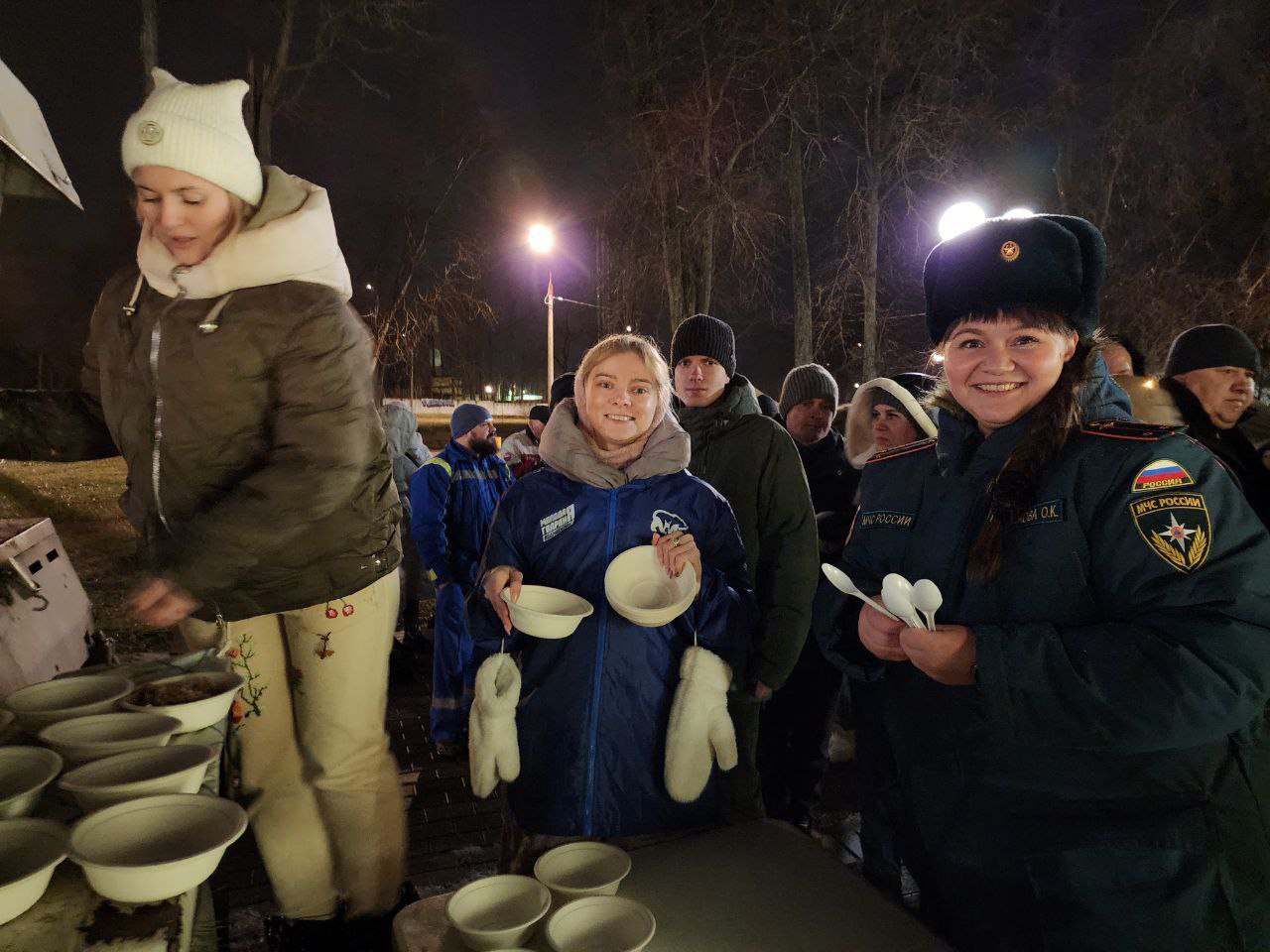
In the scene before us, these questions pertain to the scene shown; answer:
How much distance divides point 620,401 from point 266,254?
1.20m

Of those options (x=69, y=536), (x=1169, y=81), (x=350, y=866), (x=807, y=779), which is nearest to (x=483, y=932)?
(x=350, y=866)

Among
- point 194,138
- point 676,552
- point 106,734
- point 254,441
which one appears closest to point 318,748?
point 106,734

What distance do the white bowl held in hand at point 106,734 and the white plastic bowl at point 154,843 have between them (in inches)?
10.5

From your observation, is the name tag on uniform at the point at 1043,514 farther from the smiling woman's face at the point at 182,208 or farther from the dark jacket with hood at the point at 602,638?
the smiling woman's face at the point at 182,208

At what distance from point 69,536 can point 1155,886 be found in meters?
12.4

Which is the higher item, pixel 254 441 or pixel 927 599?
pixel 254 441

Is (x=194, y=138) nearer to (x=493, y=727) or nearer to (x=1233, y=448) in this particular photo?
(x=493, y=727)

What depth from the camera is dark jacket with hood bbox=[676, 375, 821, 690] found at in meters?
3.18

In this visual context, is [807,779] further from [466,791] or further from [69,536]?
[69,536]

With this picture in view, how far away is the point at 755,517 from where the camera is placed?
11.4 ft

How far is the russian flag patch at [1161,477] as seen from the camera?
1.44 m

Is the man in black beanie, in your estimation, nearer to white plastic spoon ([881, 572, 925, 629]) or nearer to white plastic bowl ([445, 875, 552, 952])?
white plastic spoon ([881, 572, 925, 629])

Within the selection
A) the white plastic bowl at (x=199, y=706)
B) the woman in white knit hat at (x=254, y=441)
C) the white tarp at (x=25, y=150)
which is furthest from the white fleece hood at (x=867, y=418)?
the white tarp at (x=25, y=150)

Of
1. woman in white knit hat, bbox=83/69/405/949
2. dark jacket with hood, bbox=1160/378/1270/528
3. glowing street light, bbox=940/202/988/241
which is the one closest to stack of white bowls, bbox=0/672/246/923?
woman in white knit hat, bbox=83/69/405/949
